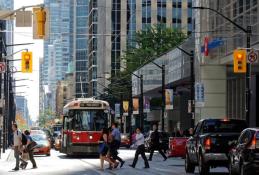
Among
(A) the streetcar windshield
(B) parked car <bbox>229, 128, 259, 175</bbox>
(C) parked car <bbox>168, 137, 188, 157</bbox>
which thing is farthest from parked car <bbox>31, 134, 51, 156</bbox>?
(B) parked car <bbox>229, 128, 259, 175</bbox>

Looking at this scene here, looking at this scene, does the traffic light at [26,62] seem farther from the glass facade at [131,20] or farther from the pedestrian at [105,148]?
the glass facade at [131,20]

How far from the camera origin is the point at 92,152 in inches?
1571

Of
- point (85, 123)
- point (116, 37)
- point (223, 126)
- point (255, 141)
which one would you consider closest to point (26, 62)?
point (85, 123)

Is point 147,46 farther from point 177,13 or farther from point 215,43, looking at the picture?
point 215,43

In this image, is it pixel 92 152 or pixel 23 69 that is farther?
pixel 92 152

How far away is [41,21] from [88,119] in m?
15.0

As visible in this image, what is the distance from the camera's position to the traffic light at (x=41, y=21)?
2470 cm

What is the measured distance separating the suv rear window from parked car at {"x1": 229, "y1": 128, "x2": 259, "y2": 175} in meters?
3.94

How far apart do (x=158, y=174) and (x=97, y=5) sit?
132m

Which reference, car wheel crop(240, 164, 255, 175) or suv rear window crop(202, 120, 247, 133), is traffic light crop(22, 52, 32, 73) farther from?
car wheel crop(240, 164, 255, 175)

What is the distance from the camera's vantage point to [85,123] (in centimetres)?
3934

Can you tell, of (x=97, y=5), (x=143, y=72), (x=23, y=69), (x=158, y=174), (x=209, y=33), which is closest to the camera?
(x=158, y=174)

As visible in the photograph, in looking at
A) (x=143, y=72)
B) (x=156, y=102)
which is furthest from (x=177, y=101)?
(x=156, y=102)

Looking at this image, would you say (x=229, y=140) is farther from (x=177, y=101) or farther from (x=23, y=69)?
(x=177, y=101)
